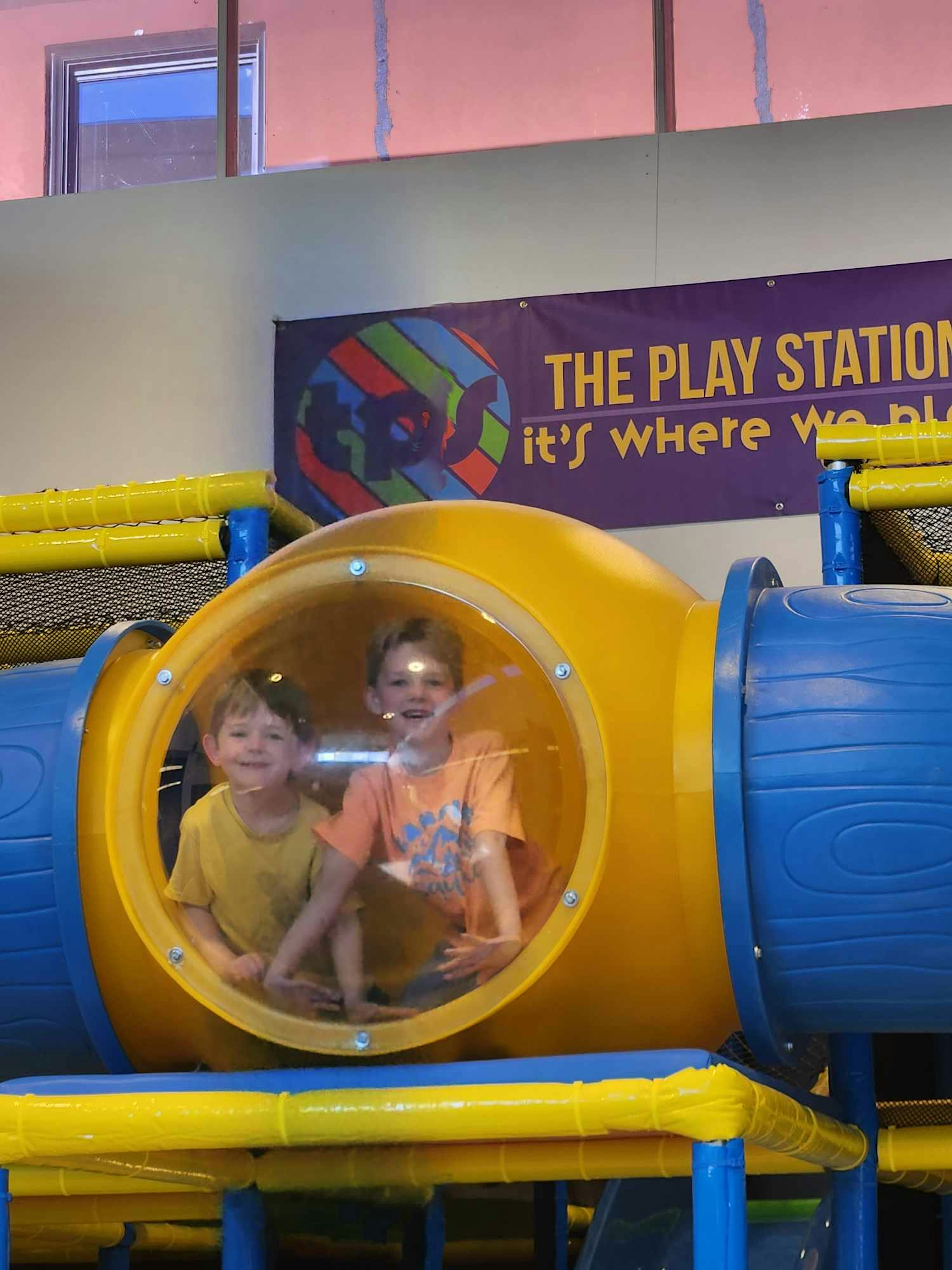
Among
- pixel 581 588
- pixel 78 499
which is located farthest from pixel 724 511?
pixel 581 588

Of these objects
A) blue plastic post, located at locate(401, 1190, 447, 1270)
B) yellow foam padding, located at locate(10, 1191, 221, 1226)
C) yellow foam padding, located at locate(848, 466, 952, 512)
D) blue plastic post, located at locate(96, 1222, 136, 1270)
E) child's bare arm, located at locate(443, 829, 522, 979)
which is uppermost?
yellow foam padding, located at locate(848, 466, 952, 512)

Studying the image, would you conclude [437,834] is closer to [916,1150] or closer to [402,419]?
[916,1150]

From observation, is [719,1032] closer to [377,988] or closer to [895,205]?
[377,988]

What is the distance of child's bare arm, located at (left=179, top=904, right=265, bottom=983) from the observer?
4.33 feet

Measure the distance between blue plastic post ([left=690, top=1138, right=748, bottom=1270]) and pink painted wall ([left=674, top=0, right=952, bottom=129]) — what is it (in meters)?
2.79

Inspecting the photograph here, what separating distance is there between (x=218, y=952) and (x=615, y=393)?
2.27 m

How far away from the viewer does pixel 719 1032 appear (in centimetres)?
144

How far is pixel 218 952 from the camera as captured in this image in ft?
4.41

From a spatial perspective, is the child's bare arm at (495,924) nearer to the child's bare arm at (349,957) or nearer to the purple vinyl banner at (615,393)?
the child's bare arm at (349,957)

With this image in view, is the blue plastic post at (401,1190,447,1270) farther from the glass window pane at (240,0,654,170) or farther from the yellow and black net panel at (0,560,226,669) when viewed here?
the glass window pane at (240,0,654,170)

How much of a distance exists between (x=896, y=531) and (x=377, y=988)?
0.97 m

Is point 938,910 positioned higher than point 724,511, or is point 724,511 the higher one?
point 724,511

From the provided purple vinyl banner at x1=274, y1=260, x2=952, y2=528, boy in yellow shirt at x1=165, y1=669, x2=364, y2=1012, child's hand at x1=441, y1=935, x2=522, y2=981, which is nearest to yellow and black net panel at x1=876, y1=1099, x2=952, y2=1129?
child's hand at x1=441, y1=935, x2=522, y2=981

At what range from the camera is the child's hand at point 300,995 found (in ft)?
4.25
